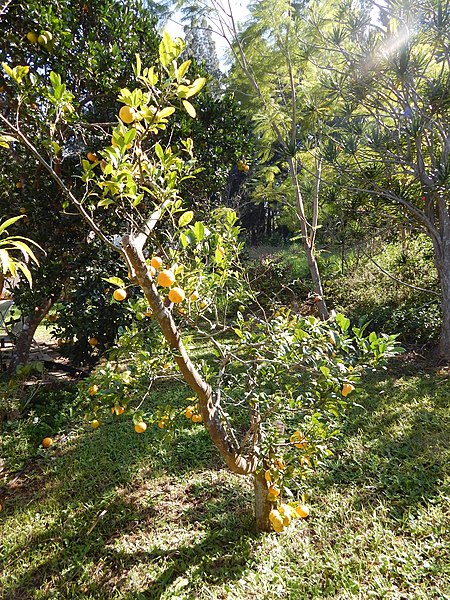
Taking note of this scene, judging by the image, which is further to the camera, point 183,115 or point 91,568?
point 183,115

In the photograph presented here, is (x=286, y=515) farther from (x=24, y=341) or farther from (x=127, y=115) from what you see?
(x=24, y=341)

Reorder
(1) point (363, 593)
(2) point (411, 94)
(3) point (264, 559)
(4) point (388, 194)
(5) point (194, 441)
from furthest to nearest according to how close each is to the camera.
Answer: (4) point (388, 194) < (2) point (411, 94) < (5) point (194, 441) < (3) point (264, 559) < (1) point (363, 593)

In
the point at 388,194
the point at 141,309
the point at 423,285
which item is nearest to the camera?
the point at 141,309

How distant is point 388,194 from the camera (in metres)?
3.52

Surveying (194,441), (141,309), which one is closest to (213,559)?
(194,441)

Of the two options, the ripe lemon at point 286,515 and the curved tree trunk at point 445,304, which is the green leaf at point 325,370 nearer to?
the ripe lemon at point 286,515

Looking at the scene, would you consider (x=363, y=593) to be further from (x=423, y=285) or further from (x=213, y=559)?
(x=423, y=285)

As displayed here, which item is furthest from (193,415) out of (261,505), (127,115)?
(127,115)

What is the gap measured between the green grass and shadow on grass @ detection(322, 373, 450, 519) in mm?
11

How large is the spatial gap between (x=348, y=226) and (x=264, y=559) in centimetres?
569

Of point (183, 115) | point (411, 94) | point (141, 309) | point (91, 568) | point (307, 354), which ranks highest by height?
point (183, 115)

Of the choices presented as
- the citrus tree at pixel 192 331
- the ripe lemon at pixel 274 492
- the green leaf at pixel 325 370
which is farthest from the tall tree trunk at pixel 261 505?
the green leaf at pixel 325 370

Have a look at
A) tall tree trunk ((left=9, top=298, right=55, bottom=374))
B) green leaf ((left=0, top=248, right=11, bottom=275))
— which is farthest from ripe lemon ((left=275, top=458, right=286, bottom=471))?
tall tree trunk ((left=9, top=298, right=55, bottom=374))

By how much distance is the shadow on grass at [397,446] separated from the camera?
1.98m
